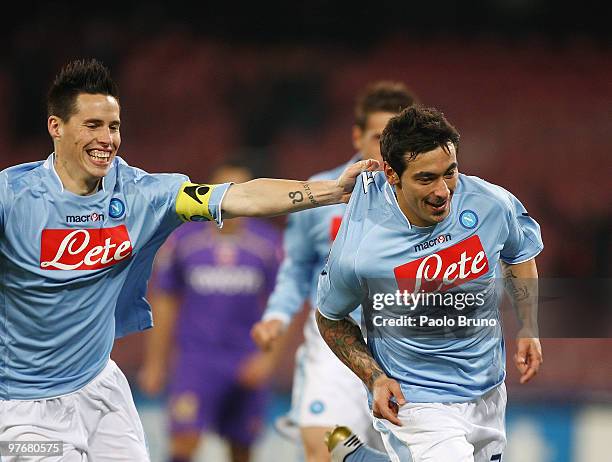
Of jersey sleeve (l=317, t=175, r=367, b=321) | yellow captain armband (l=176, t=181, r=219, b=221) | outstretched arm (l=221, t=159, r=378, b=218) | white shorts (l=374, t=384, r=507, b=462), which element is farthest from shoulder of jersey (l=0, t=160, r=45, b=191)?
white shorts (l=374, t=384, r=507, b=462)

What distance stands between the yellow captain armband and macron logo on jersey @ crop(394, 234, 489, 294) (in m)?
0.84

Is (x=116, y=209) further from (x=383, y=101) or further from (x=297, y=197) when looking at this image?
(x=383, y=101)

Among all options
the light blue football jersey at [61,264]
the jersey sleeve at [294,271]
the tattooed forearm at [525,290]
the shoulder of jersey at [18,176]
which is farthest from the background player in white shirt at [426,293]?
the jersey sleeve at [294,271]

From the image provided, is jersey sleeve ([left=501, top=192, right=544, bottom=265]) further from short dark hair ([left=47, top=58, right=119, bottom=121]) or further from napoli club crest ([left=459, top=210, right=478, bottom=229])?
short dark hair ([left=47, top=58, right=119, bottom=121])

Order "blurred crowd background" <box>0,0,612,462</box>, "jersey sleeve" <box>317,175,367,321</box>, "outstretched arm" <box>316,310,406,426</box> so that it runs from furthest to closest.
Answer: "blurred crowd background" <box>0,0,612,462</box> < "jersey sleeve" <box>317,175,367,321</box> < "outstretched arm" <box>316,310,406,426</box>

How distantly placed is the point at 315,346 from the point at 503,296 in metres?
1.62

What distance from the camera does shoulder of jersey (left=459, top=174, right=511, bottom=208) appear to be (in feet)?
14.2

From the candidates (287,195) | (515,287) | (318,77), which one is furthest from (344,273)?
(318,77)

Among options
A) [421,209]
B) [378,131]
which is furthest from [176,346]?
[421,209]

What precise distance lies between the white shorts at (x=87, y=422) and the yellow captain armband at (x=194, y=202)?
741 mm

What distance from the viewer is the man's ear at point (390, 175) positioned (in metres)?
4.27

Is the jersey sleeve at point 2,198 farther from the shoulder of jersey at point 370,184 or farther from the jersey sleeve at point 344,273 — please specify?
the shoulder of jersey at point 370,184

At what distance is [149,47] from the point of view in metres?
13.3

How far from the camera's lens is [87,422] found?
15.0ft
